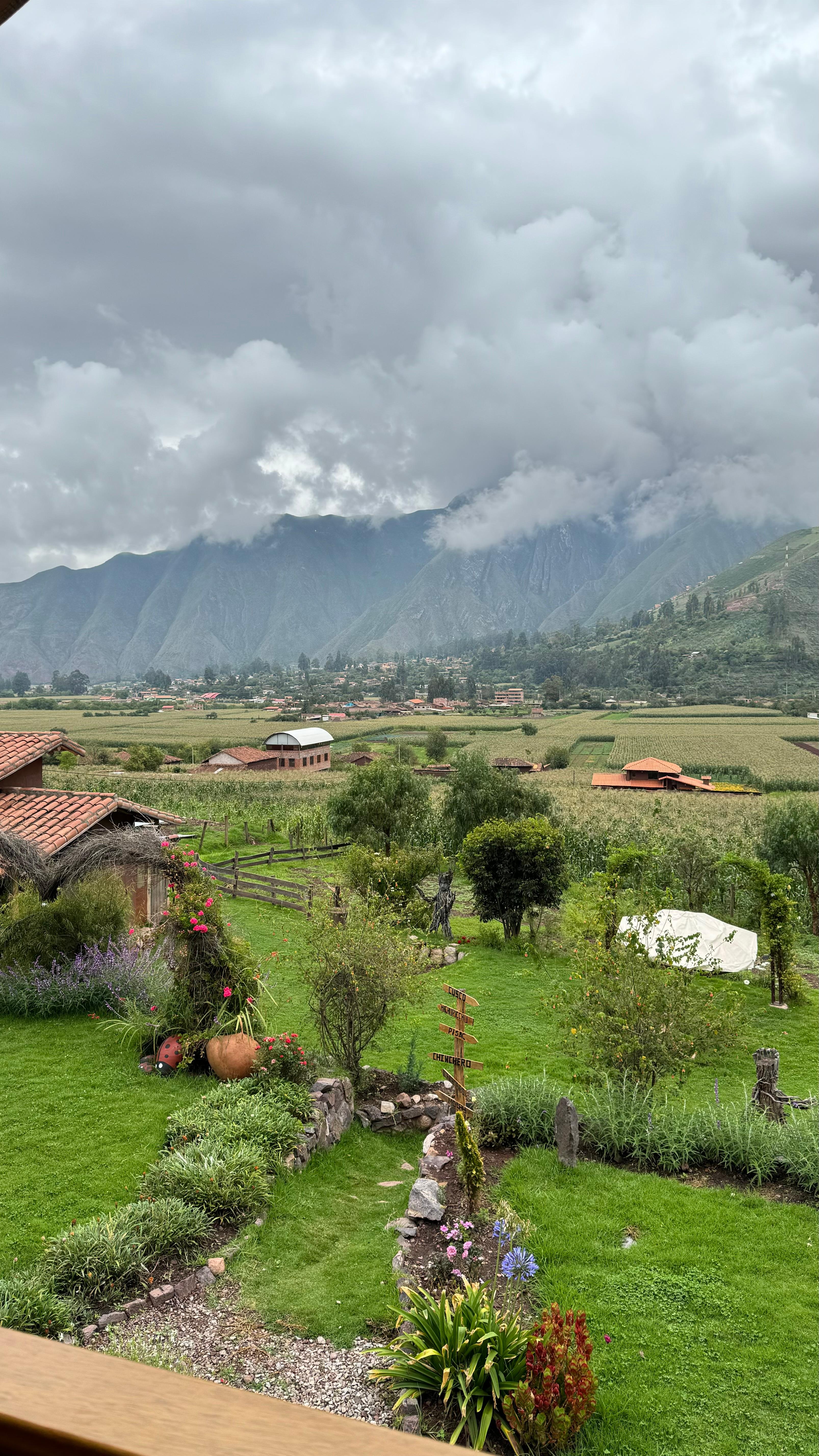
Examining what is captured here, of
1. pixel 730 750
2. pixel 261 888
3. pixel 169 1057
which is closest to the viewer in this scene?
pixel 169 1057

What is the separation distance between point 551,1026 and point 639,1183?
7.51 m

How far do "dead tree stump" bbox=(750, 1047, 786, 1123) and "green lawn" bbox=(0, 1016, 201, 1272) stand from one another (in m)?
7.43

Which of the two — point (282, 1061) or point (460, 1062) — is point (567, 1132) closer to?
point (460, 1062)

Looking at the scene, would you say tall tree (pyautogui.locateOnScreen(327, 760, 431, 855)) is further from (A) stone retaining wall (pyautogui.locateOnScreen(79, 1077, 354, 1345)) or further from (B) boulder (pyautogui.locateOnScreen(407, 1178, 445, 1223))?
(B) boulder (pyautogui.locateOnScreen(407, 1178, 445, 1223))

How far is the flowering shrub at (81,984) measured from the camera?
1292 cm

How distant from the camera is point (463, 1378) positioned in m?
5.75

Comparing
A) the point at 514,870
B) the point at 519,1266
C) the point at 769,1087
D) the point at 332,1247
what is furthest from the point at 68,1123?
the point at 514,870

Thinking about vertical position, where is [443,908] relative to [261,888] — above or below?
below

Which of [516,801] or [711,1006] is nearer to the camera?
[711,1006]

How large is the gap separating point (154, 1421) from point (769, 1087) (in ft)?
38.7

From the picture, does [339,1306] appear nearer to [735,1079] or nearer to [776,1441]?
[776,1441]

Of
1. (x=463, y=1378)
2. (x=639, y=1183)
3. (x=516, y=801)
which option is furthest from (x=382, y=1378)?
(x=516, y=801)

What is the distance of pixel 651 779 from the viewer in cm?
5756

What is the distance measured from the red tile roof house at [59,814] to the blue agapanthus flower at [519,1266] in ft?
37.5
